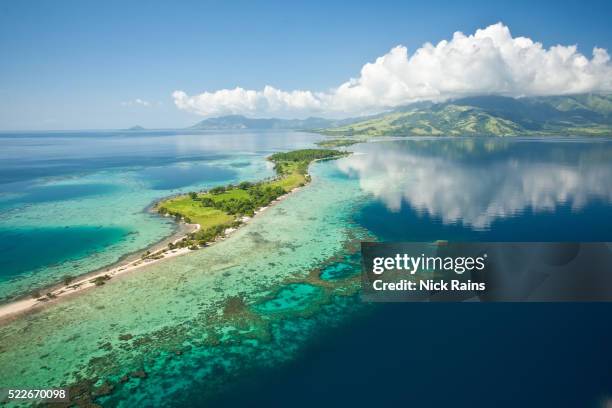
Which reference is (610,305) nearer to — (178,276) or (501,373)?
(501,373)

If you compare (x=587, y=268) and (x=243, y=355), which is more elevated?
(x=587, y=268)

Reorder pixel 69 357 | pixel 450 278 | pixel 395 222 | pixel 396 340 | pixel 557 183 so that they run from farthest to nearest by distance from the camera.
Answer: pixel 557 183, pixel 395 222, pixel 450 278, pixel 396 340, pixel 69 357

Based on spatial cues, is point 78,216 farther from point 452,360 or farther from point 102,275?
point 452,360

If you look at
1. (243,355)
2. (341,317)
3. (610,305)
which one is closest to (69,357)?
(243,355)

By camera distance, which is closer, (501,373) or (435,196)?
(501,373)

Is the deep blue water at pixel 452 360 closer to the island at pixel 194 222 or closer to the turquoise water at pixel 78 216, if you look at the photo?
the island at pixel 194 222

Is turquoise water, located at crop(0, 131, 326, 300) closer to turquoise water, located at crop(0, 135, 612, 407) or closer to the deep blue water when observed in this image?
turquoise water, located at crop(0, 135, 612, 407)

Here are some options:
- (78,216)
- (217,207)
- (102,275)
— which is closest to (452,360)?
(102,275)

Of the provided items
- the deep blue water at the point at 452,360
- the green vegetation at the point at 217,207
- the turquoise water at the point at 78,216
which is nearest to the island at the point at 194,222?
the green vegetation at the point at 217,207
